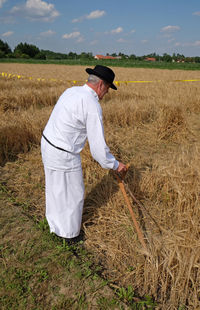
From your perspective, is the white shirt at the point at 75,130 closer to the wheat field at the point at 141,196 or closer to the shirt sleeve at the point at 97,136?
the shirt sleeve at the point at 97,136

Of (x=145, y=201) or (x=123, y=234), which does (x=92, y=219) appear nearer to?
(x=123, y=234)

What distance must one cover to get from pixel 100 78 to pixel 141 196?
165cm

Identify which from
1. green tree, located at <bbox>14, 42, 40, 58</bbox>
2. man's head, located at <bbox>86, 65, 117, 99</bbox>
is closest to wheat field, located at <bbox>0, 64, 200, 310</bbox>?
man's head, located at <bbox>86, 65, 117, 99</bbox>

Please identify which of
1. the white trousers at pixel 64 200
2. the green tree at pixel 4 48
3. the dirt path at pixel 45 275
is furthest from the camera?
the green tree at pixel 4 48

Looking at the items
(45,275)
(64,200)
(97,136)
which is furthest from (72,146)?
(45,275)

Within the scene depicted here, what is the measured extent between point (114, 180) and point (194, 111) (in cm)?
515

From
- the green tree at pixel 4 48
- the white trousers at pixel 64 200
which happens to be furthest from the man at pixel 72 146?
the green tree at pixel 4 48

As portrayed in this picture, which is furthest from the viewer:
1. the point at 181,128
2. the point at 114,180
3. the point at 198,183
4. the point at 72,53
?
the point at 72,53

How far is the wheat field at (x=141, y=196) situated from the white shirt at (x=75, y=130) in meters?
0.79

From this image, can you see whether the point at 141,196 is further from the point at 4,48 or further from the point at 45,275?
the point at 4,48

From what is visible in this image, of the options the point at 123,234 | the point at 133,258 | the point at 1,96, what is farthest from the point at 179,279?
the point at 1,96

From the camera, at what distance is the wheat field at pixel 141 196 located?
1868 mm

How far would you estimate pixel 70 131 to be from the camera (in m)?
2.02

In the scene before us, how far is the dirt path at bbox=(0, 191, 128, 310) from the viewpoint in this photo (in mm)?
1791
